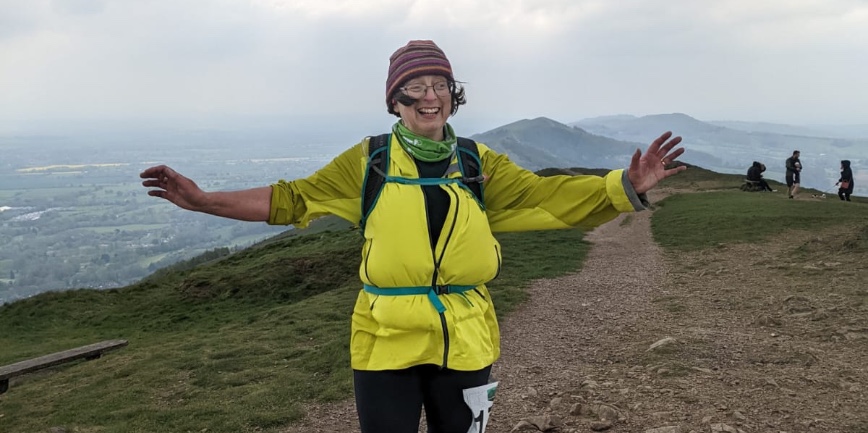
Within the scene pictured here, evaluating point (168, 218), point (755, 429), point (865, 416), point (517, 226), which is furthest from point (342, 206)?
point (168, 218)

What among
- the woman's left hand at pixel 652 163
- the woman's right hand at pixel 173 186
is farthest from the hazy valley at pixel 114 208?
the woman's left hand at pixel 652 163

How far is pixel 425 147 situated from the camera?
281 centimetres

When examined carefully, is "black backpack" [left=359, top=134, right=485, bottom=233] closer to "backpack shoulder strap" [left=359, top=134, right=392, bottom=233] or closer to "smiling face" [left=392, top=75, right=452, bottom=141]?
"backpack shoulder strap" [left=359, top=134, right=392, bottom=233]

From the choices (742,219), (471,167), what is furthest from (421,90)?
(742,219)

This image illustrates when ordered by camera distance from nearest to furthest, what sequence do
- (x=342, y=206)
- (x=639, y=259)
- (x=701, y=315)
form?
(x=342, y=206) → (x=701, y=315) → (x=639, y=259)

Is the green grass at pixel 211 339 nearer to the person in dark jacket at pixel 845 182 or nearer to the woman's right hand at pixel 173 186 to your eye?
the woman's right hand at pixel 173 186

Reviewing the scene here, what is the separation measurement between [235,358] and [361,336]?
718 cm

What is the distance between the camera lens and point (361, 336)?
2.78m

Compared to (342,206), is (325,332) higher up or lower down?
lower down

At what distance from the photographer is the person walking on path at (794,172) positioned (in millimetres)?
23594

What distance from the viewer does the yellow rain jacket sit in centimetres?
264

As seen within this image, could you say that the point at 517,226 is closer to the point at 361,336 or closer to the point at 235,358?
the point at 361,336

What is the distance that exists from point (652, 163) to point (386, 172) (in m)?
1.25

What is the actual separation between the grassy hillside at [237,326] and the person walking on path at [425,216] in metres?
4.49
